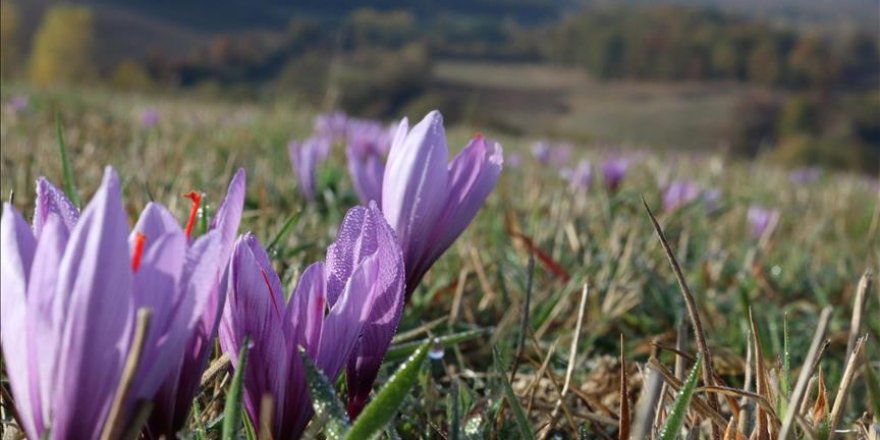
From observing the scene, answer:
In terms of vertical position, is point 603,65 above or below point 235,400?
below

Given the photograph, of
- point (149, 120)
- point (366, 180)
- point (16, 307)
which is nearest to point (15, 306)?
point (16, 307)

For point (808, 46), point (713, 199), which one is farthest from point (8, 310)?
point (808, 46)

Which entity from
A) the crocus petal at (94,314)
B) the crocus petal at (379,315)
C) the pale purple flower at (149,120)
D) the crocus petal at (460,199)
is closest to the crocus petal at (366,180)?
the crocus petal at (460,199)

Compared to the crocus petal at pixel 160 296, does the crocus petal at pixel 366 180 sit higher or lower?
lower

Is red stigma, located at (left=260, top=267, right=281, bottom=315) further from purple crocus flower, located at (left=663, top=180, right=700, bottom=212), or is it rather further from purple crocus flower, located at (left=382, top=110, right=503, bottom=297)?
purple crocus flower, located at (left=663, top=180, right=700, bottom=212)

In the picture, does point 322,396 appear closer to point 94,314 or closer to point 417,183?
point 94,314

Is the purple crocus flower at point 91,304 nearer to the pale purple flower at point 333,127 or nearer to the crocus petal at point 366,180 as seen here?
the crocus petal at point 366,180

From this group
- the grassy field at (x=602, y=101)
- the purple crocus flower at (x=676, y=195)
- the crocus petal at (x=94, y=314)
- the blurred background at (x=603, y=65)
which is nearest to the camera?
the crocus petal at (x=94, y=314)
